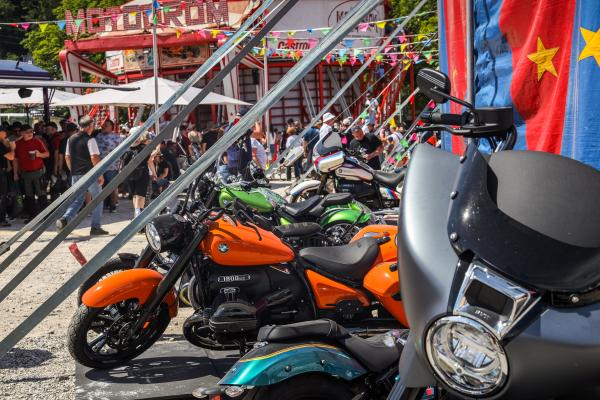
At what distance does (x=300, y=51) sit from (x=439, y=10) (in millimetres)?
18060

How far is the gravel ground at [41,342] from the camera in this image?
15.8 feet

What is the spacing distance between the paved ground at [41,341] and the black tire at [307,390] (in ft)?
7.17

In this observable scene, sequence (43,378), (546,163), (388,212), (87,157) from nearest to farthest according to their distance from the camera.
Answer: (546,163), (43,378), (388,212), (87,157)

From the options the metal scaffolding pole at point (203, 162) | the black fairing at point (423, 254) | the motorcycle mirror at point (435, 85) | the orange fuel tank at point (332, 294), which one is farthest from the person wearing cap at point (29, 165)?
the black fairing at point (423, 254)

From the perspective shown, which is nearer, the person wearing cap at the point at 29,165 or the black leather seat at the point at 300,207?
the black leather seat at the point at 300,207

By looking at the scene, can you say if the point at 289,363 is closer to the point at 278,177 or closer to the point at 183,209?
the point at 183,209

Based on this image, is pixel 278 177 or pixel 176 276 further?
pixel 278 177

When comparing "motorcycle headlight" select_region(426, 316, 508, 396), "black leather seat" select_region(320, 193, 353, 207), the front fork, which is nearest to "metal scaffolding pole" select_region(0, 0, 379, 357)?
the front fork

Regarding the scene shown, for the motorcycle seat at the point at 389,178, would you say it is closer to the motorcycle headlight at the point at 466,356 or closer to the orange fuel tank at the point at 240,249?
the orange fuel tank at the point at 240,249

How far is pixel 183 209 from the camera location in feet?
17.3

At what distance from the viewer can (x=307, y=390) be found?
2.98 meters

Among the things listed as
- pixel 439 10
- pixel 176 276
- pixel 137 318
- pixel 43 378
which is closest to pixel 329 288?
pixel 176 276

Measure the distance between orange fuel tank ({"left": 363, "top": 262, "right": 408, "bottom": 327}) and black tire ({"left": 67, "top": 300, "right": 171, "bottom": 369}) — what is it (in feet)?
4.67

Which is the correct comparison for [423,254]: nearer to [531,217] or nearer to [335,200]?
[531,217]
